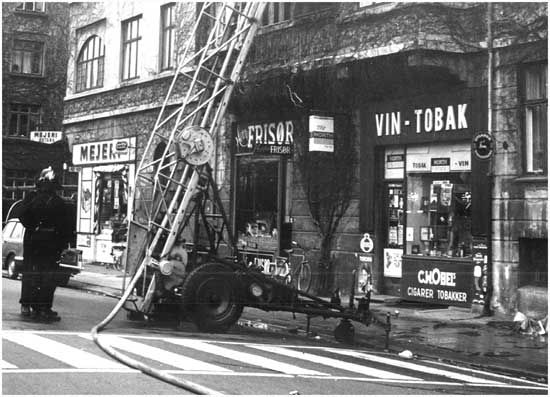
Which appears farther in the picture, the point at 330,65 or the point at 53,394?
the point at 330,65

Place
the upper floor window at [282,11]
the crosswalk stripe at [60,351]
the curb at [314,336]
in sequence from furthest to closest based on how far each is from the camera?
1. the upper floor window at [282,11]
2. the curb at [314,336]
3. the crosswalk stripe at [60,351]

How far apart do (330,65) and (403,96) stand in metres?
1.18

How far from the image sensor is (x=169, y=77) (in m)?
7.35

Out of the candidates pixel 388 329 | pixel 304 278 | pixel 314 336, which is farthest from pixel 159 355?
pixel 388 329

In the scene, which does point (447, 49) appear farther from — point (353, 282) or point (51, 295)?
point (51, 295)

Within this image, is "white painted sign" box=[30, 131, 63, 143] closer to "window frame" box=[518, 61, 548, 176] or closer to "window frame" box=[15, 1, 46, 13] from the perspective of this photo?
"window frame" box=[15, 1, 46, 13]

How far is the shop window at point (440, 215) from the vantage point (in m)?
9.30

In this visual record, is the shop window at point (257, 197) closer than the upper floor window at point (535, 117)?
Yes

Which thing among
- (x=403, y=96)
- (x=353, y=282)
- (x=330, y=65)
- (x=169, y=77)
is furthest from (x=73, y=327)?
(x=403, y=96)

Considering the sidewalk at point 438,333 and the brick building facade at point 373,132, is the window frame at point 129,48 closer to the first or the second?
the brick building facade at point 373,132

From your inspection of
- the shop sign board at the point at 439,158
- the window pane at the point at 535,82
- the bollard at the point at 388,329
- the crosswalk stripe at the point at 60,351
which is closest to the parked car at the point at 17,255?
the crosswalk stripe at the point at 60,351

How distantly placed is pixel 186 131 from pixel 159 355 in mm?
2182

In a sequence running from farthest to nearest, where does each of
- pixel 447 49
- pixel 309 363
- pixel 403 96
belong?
pixel 447 49
pixel 403 96
pixel 309 363

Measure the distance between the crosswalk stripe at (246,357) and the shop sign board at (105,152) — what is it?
66.7 inches
